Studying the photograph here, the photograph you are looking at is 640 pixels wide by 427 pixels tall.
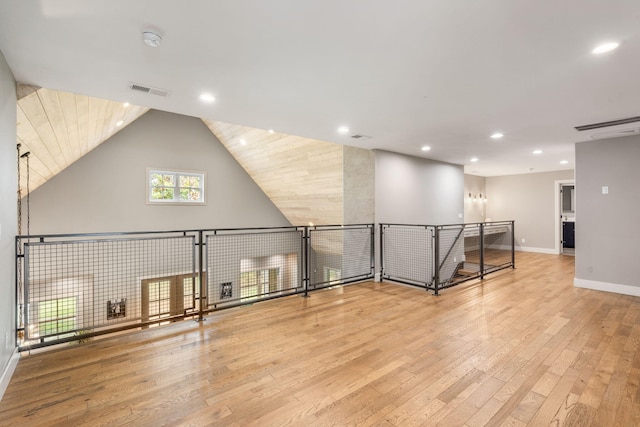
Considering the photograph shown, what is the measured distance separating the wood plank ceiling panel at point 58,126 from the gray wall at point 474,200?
9354 mm

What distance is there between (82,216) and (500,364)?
7923 millimetres

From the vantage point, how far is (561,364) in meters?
2.59

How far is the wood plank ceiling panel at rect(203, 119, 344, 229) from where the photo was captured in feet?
18.9

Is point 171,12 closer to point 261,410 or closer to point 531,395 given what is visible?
point 261,410

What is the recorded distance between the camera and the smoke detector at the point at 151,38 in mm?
2003

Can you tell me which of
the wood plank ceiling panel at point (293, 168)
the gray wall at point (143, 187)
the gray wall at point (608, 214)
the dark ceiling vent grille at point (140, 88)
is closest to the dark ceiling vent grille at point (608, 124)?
the gray wall at point (608, 214)

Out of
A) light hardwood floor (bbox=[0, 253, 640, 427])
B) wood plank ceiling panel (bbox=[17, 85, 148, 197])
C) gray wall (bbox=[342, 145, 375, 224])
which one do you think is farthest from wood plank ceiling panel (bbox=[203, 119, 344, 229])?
light hardwood floor (bbox=[0, 253, 640, 427])

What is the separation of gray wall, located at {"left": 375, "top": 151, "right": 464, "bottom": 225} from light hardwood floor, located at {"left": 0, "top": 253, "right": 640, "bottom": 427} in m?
2.49

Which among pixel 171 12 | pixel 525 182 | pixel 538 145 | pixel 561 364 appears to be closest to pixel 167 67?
pixel 171 12

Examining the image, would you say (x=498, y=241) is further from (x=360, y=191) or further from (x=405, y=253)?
(x=360, y=191)

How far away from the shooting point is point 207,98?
3.22m

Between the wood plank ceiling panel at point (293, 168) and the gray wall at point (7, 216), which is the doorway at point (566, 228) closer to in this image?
the wood plank ceiling panel at point (293, 168)

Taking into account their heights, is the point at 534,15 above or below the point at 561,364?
above

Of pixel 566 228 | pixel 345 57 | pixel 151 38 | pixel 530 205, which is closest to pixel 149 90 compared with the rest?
pixel 151 38
